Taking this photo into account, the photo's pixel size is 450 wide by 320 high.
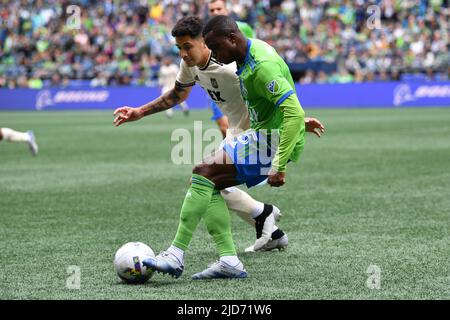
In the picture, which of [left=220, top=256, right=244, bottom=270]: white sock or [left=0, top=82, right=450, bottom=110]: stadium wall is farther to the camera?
[left=0, top=82, right=450, bottom=110]: stadium wall

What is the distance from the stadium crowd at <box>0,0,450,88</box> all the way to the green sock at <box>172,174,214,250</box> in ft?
97.5

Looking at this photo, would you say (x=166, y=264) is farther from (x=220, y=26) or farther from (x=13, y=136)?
(x=13, y=136)

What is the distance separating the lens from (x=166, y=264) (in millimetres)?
5957

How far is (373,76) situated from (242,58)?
30.6m

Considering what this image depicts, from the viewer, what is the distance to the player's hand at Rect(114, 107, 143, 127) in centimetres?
663

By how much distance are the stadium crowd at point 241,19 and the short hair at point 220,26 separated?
2969 cm

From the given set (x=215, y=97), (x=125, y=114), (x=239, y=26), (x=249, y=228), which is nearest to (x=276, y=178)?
(x=215, y=97)

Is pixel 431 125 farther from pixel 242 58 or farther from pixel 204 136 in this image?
pixel 242 58

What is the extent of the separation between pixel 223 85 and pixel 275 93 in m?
0.92

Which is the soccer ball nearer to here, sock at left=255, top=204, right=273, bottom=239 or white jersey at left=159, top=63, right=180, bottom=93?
sock at left=255, top=204, right=273, bottom=239

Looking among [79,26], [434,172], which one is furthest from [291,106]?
[79,26]

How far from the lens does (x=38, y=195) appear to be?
11.4 meters

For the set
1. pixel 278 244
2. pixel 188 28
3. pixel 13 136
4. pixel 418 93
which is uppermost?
pixel 188 28

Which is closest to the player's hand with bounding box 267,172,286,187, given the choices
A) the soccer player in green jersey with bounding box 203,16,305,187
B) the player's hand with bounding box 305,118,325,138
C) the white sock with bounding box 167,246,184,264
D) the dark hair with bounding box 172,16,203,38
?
the soccer player in green jersey with bounding box 203,16,305,187
